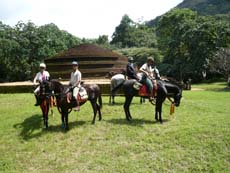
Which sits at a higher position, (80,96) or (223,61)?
(223,61)

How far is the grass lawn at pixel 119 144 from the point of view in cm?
850

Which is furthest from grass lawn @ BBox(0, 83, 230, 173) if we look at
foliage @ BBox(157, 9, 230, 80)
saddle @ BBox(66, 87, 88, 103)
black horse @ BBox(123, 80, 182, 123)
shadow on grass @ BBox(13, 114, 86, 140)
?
foliage @ BBox(157, 9, 230, 80)

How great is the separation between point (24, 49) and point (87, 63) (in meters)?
16.5

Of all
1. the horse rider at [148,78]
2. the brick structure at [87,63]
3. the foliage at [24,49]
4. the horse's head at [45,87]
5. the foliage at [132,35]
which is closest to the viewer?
the horse's head at [45,87]

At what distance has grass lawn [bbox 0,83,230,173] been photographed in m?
8.50

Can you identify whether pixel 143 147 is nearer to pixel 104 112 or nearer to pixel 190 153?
pixel 190 153

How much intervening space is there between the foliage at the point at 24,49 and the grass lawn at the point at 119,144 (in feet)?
107

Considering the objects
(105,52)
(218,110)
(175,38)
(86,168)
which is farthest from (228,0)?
(86,168)

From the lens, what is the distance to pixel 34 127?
11.5 m

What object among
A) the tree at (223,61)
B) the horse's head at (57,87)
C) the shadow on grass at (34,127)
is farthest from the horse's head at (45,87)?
the tree at (223,61)

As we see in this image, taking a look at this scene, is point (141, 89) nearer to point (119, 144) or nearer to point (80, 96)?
point (80, 96)

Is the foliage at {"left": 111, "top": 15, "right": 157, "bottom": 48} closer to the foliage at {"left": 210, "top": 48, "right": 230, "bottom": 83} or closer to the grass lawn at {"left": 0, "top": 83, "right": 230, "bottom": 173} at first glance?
the foliage at {"left": 210, "top": 48, "right": 230, "bottom": 83}

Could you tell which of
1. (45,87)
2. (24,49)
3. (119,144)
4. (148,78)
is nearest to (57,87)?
(45,87)

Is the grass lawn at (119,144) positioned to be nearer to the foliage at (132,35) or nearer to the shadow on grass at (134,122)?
the shadow on grass at (134,122)
